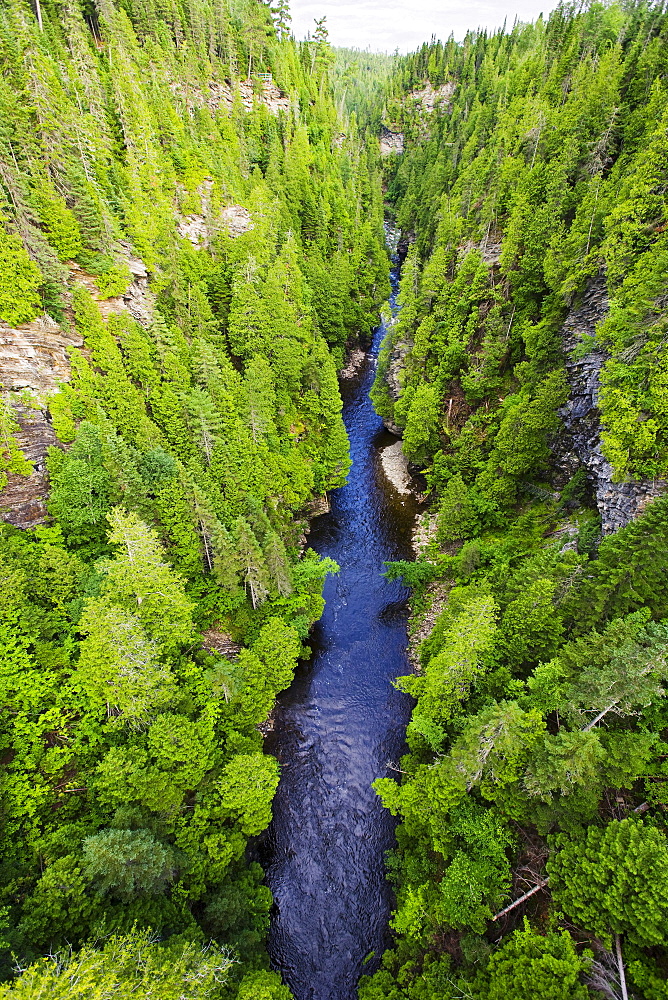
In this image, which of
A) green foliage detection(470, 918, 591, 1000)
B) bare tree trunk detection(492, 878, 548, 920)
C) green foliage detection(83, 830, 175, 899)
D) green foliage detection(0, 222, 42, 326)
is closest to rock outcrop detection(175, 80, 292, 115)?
green foliage detection(0, 222, 42, 326)

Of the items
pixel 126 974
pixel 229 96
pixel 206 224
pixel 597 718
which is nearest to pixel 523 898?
pixel 597 718

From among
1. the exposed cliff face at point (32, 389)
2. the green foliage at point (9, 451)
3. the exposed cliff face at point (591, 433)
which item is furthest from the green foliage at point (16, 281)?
the exposed cliff face at point (591, 433)

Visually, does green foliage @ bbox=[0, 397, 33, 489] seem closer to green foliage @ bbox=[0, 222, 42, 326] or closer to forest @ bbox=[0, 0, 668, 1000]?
forest @ bbox=[0, 0, 668, 1000]

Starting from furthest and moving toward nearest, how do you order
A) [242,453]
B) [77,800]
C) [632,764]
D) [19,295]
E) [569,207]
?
[569,207] < [242,453] < [19,295] < [77,800] < [632,764]

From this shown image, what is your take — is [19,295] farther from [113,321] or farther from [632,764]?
[632,764]

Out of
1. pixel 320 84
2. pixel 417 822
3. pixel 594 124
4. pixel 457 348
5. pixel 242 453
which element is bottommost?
pixel 417 822

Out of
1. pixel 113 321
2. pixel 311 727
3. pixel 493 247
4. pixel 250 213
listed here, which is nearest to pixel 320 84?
pixel 250 213
